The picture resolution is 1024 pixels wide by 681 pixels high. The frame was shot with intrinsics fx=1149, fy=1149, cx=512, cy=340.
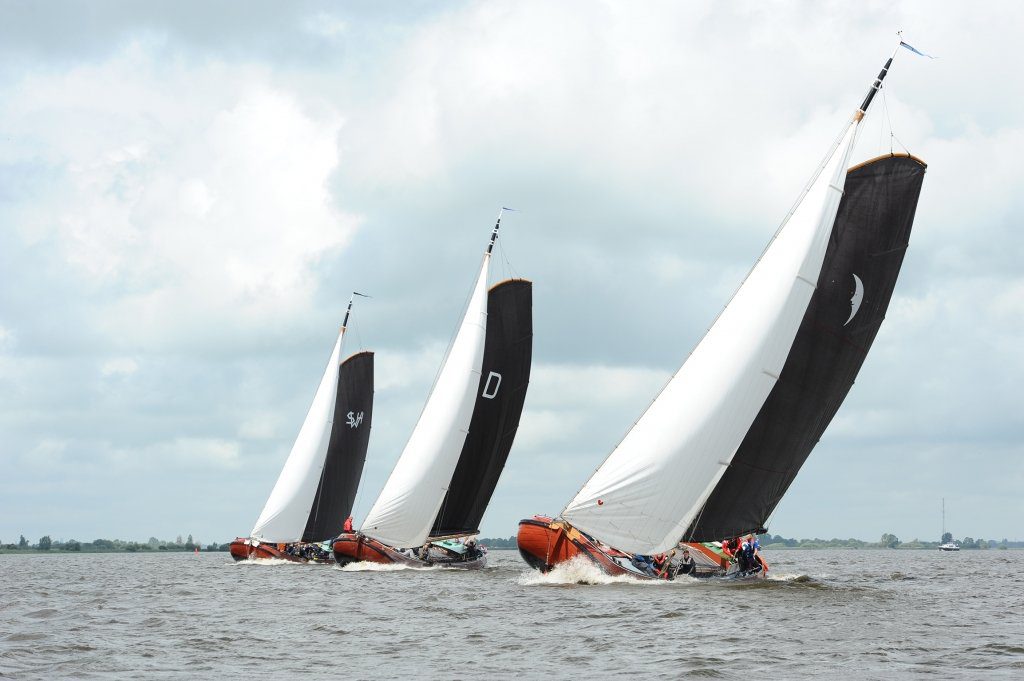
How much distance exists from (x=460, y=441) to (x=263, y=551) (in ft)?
61.1

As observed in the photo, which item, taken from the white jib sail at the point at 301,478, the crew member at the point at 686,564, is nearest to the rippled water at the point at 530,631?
the crew member at the point at 686,564

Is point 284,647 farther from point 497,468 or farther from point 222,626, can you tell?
point 497,468

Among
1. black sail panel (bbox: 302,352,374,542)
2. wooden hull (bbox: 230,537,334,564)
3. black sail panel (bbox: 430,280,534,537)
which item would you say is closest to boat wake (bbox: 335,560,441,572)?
black sail panel (bbox: 430,280,534,537)

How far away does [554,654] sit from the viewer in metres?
22.2

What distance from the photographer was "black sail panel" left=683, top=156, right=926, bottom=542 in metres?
34.6

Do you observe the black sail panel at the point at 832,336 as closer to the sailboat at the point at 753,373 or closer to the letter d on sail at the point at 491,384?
the sailboat at the point at 753,373

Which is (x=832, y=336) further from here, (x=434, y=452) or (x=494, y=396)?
(x=434, y=452)

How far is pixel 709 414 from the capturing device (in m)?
34.3

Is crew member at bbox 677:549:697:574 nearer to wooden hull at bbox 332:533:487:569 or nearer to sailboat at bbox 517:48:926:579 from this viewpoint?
sailboat at bbox 517:48:926:579

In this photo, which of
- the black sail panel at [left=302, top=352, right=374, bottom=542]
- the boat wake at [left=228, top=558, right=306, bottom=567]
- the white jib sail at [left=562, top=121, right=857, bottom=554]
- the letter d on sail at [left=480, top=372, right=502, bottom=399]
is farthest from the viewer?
the black sail panel at [left=302, top=352, right=374, bottom=542]

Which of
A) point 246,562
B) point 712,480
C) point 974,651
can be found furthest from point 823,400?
point 246,562

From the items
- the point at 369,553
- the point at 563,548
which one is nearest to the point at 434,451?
the point at 369,553

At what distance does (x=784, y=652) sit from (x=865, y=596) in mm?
13179

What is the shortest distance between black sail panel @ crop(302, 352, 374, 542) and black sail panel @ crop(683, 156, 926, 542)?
3064cm
